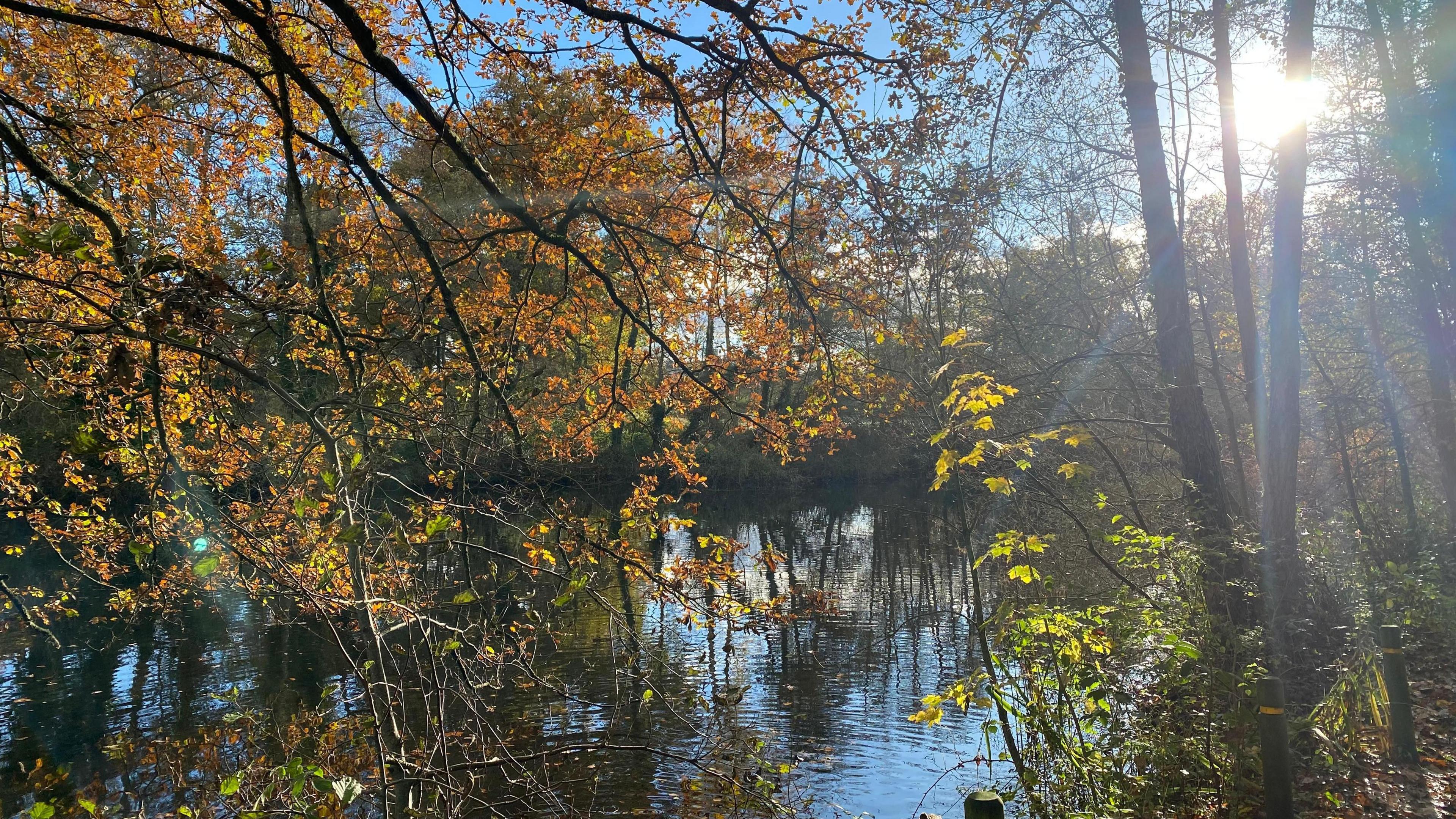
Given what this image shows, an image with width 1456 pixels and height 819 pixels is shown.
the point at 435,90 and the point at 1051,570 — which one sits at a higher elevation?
the point at 435,90

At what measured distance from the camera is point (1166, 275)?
22.7 feet

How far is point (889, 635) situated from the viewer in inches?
435

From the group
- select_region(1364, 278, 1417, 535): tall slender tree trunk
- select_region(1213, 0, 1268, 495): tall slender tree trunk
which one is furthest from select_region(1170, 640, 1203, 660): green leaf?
select_region(1364, 278, 1417, 535): tall slender tree trunk

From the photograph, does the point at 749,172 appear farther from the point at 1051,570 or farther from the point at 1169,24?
the point at 1051,570

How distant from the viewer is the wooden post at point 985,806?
2.90 metres

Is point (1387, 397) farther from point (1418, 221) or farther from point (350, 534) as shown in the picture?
point (350, 534)

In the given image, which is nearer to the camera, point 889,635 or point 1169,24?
point 1169,24

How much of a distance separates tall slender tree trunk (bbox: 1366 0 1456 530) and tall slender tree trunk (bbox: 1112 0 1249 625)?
4922 mm

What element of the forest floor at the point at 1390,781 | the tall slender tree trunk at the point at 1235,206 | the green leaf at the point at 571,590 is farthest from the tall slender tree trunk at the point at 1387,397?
the green leaf at the point at 571,590

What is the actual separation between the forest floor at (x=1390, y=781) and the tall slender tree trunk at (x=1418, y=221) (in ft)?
18.2

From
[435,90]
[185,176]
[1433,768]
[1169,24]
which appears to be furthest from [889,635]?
[185,176]

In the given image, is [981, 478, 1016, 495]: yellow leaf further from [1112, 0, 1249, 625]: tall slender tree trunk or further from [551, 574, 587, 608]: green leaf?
[1112, 0, 1249, 625]: tall slender tree trunk

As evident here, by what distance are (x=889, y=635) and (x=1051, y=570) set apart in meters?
2.48

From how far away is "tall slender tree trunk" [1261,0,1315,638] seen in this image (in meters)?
6.71
